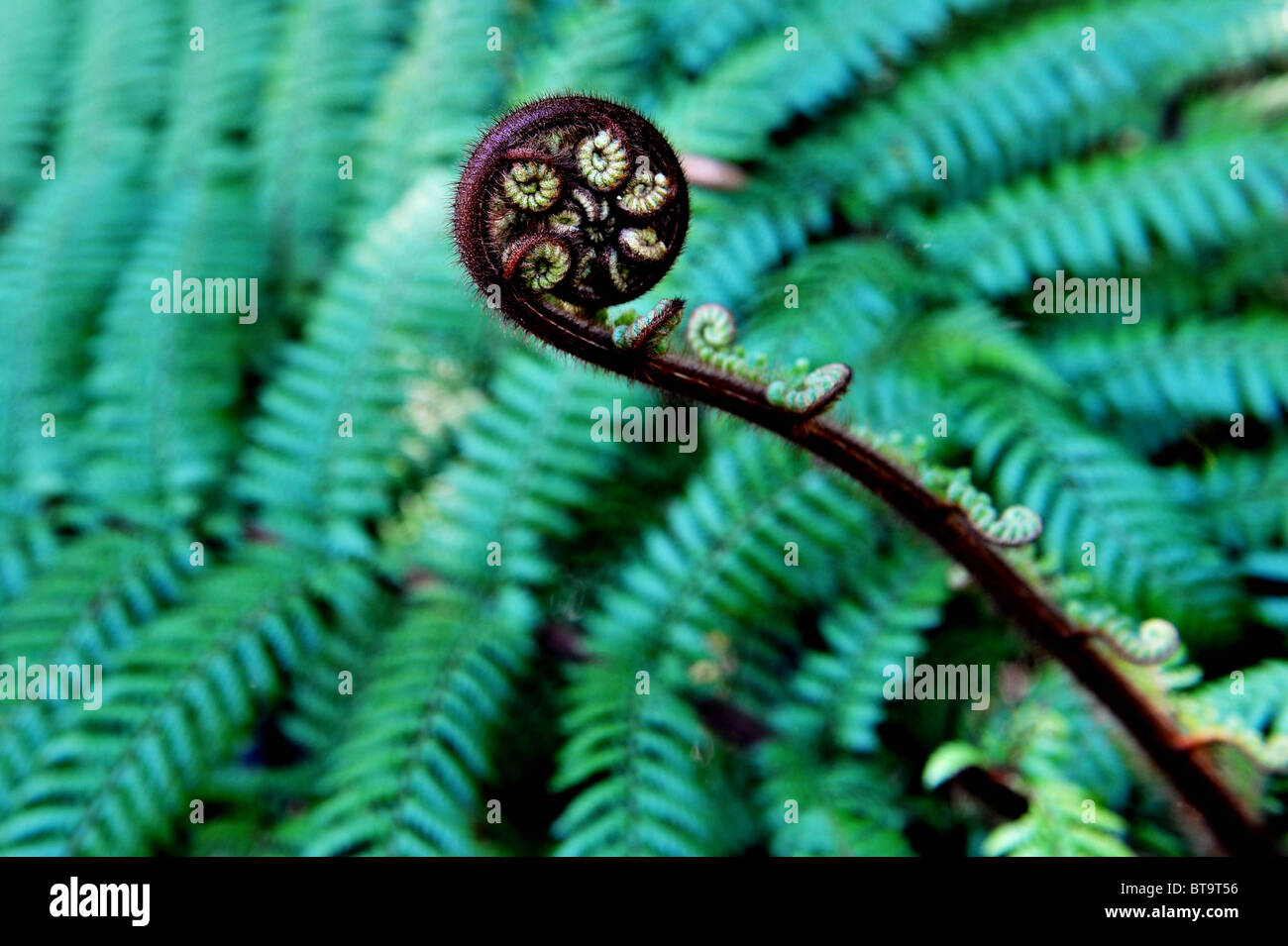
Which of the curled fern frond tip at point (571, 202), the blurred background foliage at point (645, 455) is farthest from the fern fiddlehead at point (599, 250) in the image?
the blurred background foliage at point (645, 455)

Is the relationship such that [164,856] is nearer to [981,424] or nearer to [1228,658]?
[981,424]

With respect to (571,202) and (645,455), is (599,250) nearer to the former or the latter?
(571,202)

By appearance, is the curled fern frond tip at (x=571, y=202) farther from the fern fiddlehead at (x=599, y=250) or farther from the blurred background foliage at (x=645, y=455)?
the blurred background foliage at (x=645, y=455)

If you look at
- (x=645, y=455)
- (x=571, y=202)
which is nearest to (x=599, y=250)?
(x=571, y=202)

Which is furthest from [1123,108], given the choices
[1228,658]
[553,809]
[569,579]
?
[553,809]

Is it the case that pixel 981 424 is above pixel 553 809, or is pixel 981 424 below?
above

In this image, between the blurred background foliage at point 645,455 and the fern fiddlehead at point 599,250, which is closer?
the fern fiddlehead at point 599,250
